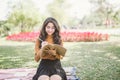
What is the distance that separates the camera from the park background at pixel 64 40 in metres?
6.95

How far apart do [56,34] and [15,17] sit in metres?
17.2

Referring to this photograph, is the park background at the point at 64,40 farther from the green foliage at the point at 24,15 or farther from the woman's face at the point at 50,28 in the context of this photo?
the woman's face at the point at 50,28

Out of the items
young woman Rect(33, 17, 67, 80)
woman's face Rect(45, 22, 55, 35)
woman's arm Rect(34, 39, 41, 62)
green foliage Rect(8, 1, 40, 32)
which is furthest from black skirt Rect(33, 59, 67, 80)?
green foliage Rect(8, 1, 40, 32)

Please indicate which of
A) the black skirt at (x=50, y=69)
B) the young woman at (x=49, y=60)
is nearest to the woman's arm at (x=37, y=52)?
the young woman at (x=49, y=60)

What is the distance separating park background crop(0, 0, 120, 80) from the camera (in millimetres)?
6949

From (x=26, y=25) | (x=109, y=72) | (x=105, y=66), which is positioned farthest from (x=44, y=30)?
(x=26, y=25)

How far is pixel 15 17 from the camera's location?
2088 centimetres

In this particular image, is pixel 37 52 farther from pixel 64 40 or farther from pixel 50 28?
pixel 64 40

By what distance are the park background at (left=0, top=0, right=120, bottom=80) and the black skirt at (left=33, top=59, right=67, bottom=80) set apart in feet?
6.26

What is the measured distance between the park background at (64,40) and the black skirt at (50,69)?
191 cm

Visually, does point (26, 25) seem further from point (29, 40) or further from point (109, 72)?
point (109, 72)

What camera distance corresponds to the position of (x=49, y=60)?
3.84 m

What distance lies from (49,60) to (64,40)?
10.5 meters

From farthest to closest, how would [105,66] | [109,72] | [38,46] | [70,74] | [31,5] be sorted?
[31,5]
[105,66]
[109,72]
[70,74]
[38,46]
